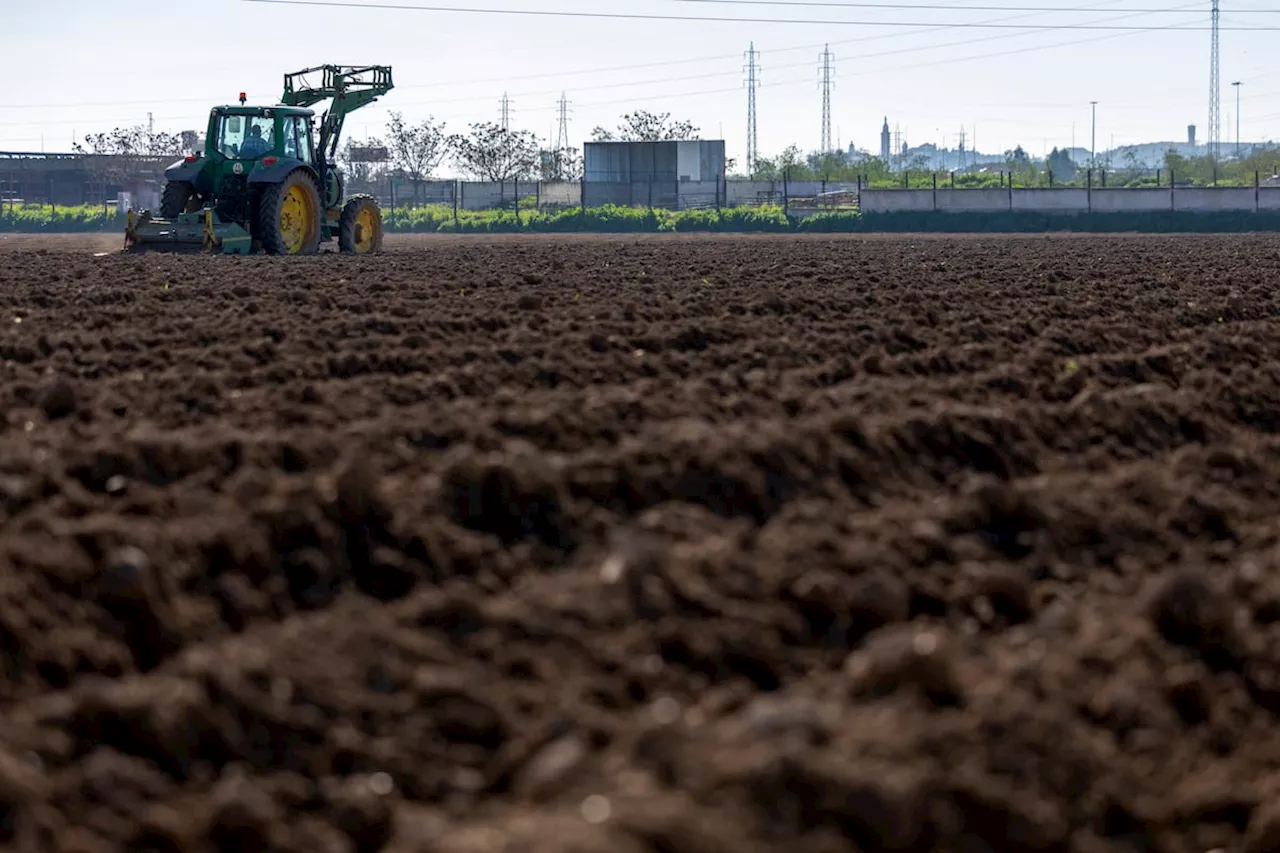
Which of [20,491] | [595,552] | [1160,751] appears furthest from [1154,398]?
[20,491]

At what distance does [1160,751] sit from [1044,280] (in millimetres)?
13177

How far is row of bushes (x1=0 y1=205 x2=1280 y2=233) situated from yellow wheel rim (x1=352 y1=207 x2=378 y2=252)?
2550 centimetres

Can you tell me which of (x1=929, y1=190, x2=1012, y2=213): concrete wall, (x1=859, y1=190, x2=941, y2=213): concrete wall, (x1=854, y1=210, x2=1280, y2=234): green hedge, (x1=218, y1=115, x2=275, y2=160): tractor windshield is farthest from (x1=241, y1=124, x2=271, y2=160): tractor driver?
(x1=859, y1=190, x2=941, y2=213): concrete wall

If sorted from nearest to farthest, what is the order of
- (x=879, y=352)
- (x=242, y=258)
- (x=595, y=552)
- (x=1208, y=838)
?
(x=1208, y=838)
(x=595, y=552)
(x=879, y=352)
(x=242, y=258)

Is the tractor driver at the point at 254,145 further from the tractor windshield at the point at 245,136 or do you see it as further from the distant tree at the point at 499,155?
the distant tree at the point at 499,155

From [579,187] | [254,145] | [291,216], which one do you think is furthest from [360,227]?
[579,187]

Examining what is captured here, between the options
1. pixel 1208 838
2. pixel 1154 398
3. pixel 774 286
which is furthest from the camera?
pixel 774 286

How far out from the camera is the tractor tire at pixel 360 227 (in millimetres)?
23000

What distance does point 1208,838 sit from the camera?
356 centimetres

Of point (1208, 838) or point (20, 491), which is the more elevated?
point (20, 491)

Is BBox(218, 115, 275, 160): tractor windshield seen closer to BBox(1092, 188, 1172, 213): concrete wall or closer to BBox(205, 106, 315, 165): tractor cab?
BBox(205, 106, 315, 165): tractor cab

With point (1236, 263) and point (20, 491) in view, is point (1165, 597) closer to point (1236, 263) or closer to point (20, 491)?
point (20, 491)

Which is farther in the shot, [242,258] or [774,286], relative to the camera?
[242,258]

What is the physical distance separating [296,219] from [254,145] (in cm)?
123
